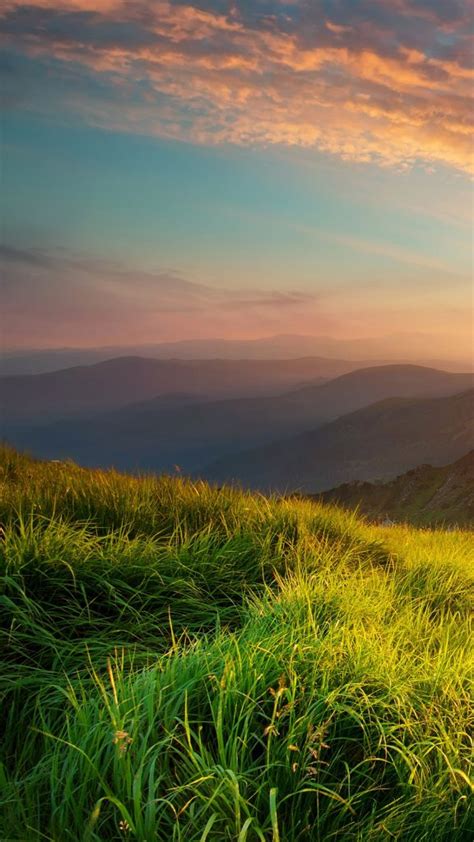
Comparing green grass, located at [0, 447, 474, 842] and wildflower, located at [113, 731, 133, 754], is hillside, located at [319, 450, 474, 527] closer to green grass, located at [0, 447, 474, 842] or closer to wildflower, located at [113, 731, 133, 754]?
green grass, located at [0, 447, 474, 842]

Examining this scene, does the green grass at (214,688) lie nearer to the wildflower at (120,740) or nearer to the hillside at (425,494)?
the wildflower at (120,740)

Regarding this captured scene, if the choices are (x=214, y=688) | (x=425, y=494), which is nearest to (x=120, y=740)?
(x=214, y=688)

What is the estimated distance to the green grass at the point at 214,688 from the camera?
3.29 metres

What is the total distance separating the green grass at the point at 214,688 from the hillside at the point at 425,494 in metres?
59.1

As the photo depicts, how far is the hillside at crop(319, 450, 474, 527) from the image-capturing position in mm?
69938

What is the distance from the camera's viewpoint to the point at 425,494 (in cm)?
8975

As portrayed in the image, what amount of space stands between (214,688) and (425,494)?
3526 inches

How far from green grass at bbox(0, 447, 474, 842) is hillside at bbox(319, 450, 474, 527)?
59077 millimetres

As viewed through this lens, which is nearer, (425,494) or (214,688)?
(214,688)

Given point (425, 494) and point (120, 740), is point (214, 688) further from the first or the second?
point (425, 494)

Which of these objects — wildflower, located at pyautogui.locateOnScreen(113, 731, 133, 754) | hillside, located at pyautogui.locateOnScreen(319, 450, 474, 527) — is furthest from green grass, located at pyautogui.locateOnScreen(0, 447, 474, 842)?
hillside, located at pyautogui.locateOnScreen(319, 450, 474, 527)

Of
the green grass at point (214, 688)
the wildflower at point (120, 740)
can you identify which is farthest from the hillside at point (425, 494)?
the wildflower at point (120, 740)

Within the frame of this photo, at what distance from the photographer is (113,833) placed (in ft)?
10.6

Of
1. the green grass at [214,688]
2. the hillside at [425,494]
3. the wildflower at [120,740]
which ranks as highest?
the wildflower at [120,740]
